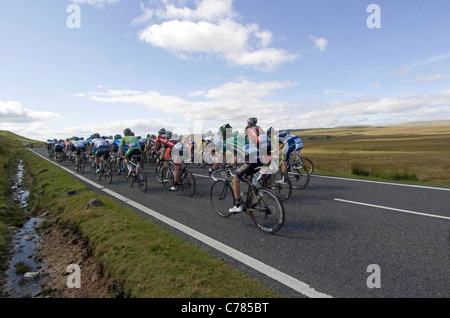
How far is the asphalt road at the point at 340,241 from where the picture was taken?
11.5ft

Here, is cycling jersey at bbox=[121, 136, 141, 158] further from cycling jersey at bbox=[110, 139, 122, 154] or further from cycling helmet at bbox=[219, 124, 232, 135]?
cycling helmet at bbox=[219, 124, 232, 135]

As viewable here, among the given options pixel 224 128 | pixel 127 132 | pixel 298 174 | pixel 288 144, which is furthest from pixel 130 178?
pixel 298 174

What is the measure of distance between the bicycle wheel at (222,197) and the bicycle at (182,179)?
2398 millimetres

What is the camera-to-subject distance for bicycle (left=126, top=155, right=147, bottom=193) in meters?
10.4

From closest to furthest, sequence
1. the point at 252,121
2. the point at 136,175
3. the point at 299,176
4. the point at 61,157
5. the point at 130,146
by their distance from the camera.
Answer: the point at 252,121 < the point at 299,176 < the point at 136,175 < the point at 130,146 < the point at 61,157

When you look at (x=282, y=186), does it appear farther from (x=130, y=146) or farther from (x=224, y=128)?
(x=130, y=146)

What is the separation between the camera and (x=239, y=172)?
19.8ft

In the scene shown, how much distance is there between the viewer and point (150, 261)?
429cm

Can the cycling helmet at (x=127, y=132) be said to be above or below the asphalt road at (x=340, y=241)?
above

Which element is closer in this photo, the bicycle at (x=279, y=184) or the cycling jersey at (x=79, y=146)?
the bicycle at (x=279, y=184)

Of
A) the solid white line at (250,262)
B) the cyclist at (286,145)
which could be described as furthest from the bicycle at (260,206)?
the cyclist at (286,145)

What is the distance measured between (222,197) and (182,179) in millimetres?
3309

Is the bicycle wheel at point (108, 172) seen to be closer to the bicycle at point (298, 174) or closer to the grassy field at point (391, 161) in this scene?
the bicycle at point (298, 174)
